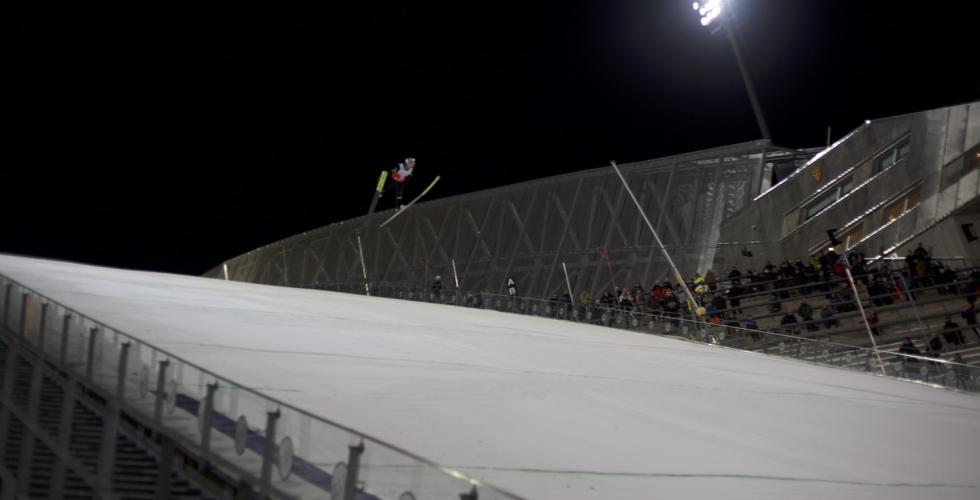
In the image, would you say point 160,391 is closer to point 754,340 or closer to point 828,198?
point 754,340

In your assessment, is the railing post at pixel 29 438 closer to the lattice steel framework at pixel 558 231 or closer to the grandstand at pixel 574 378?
the grandstand at pixel 574 378

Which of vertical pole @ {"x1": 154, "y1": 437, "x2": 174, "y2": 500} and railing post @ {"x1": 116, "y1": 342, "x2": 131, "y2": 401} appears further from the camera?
railing post @ {"x1": 116, "y1": 342, "x2": 131, "y2": 401}

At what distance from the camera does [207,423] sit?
4660mm

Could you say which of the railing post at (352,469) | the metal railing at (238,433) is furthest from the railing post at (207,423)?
the railing post at (352,469)

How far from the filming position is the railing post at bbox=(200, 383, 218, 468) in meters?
4.53

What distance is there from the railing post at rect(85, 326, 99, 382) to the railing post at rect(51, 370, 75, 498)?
0.17 metres

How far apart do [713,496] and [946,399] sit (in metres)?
8.73

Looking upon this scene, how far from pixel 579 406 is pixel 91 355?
3.87 metres

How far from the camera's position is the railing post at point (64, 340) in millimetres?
5867

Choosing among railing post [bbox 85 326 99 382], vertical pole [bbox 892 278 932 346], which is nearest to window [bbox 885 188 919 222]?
vertical pole [bbox 892 278 932 346]

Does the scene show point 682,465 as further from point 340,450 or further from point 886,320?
point 886,320

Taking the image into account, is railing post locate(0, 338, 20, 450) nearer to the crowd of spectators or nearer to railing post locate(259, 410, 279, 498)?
railing post locate(259, 410, 279, 498)

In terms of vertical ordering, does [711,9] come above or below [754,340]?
above

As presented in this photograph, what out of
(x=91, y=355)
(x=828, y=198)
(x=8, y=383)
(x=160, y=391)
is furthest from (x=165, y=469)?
(x=828, y=198)
